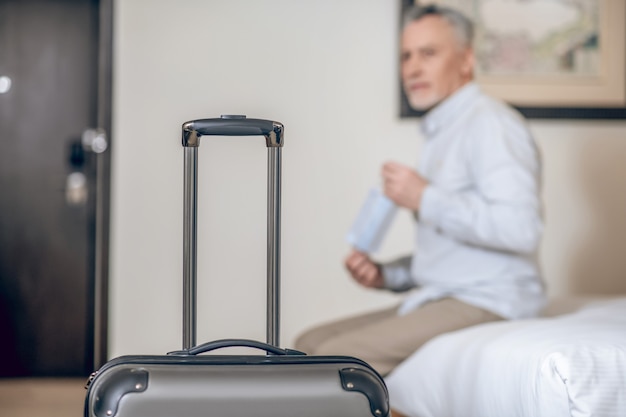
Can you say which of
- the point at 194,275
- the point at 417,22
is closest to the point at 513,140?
the point at 417,22

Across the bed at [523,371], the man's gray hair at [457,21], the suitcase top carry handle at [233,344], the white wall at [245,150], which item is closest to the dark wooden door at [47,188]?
the white wall at [245,150]

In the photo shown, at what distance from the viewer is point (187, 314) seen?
1.42 meters

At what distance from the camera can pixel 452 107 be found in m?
2.37

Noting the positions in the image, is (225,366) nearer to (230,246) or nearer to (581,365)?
(581,365)

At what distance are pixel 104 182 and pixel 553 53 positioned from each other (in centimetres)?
→ 182

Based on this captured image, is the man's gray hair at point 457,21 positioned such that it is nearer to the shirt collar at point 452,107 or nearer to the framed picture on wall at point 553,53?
the shirt collar at point 452,107

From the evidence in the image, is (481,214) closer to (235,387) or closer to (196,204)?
(196,204)

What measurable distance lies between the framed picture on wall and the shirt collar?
4.57 feet

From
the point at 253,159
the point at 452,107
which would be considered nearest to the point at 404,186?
the point at 452,107

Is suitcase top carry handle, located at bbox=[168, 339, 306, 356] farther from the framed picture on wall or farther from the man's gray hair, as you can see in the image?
the framed picture on wall

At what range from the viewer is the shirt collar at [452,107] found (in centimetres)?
236

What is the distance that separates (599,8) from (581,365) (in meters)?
2.62

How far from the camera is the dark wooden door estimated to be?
3.98 meters

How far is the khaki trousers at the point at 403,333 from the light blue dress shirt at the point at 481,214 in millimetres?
44
